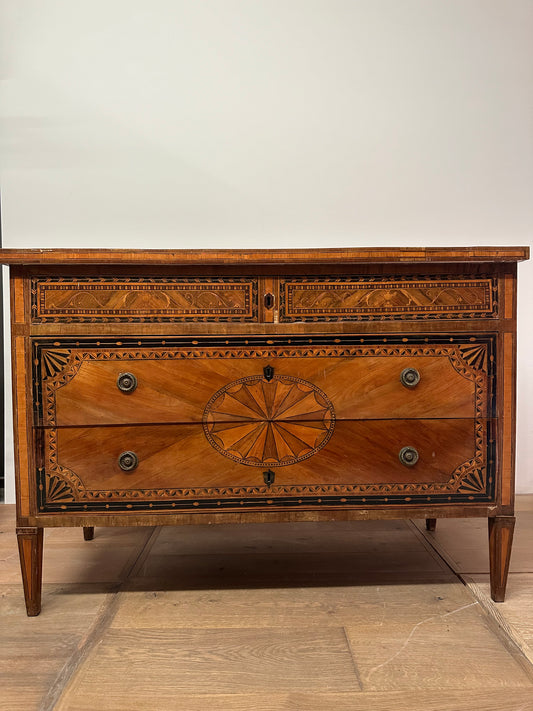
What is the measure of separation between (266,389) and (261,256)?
406 millimetres

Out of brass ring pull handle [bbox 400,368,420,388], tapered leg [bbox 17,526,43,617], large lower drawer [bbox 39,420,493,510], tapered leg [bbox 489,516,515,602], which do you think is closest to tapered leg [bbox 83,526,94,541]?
tapered leg [bbox 17,526,43,617]

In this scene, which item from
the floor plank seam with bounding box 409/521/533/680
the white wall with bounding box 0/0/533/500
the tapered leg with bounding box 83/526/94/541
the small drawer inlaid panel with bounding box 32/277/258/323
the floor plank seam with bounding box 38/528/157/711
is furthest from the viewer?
the white wall with bounding box 0/0/533/500

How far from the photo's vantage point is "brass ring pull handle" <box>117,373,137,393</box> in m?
1.49

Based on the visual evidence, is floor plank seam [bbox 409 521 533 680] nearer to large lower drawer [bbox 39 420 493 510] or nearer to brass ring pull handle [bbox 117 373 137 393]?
large lower drawer [bbox 39 420 493 510]

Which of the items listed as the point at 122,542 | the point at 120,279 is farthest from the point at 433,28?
the point at 122,542

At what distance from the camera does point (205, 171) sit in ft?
8.16

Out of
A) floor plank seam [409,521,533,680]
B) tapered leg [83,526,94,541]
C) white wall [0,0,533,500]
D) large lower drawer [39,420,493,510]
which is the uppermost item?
white wall [0,0,533,500]

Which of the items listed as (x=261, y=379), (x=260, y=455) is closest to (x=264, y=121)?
(x=261, y=379)

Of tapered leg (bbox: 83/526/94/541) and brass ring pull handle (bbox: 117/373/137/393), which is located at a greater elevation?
brass ring pull handle (bbox: 117/373/137/393)

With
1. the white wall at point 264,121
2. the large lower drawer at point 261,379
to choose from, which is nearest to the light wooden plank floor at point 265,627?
the large lower drawer at point 261,379

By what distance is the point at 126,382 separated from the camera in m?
1.49

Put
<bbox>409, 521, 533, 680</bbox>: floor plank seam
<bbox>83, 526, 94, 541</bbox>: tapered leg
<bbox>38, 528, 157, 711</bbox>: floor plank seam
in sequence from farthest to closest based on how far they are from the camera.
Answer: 1. <bbox>83, 526, 94, 541</bbox>: tapered leg
2. <bbox>409, 521, 533, 680</bbox>: floor plank seam
3. <bbox>38, 528, 157, 711</bbox>: floor plank seam

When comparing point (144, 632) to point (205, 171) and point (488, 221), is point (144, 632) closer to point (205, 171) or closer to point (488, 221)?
point (205, 171)

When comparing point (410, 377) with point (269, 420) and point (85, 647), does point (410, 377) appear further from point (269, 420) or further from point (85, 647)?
point (85, 647)
